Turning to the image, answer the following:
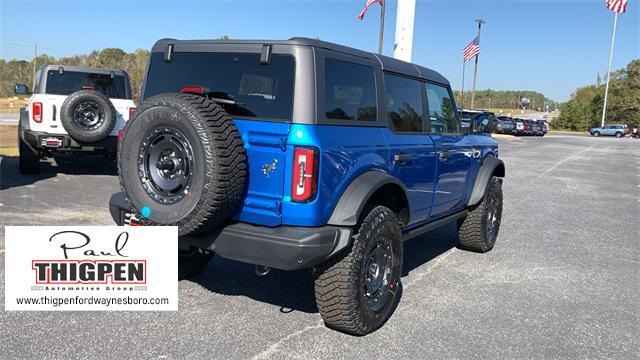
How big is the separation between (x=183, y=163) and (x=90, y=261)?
Answer: 3.04 ft

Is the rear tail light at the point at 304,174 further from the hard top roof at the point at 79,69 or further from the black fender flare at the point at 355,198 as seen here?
the hard top roof at the point at 79,69

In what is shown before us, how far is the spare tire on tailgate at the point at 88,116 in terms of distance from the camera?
25.9 feet

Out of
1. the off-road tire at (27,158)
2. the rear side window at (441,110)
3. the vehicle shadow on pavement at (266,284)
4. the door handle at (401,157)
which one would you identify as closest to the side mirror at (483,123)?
the rear side window at (441,110)

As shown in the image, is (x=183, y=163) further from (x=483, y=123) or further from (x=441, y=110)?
(x=483, y=123)

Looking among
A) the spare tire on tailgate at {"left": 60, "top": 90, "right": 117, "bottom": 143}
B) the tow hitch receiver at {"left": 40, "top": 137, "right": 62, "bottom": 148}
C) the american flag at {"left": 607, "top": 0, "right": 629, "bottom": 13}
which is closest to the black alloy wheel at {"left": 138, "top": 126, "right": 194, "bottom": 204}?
the spare tire on tailgate at {"left": 60, "top": 90, "right": 117, "bottom": 143}

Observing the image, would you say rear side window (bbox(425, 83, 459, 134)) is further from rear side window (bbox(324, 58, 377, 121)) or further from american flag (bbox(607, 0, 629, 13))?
american flag (bbox(607, 0, 629, 13))

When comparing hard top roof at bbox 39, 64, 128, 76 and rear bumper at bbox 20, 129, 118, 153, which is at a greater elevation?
hard top roof at bbox 39, 64, 128, 76

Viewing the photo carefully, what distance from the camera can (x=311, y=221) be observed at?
10.4 feet

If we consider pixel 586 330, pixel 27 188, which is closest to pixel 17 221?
pixel 27 188

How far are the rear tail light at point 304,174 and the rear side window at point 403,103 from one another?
3.82 ft

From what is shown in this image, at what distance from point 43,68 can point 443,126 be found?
24.2 feet

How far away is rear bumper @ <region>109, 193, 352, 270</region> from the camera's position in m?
3.08

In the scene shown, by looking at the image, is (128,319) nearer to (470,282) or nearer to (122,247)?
(122,247)

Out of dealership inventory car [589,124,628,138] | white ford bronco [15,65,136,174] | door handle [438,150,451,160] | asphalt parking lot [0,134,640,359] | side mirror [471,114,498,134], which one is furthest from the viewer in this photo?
dealership inventory car [589,124,628,138]
